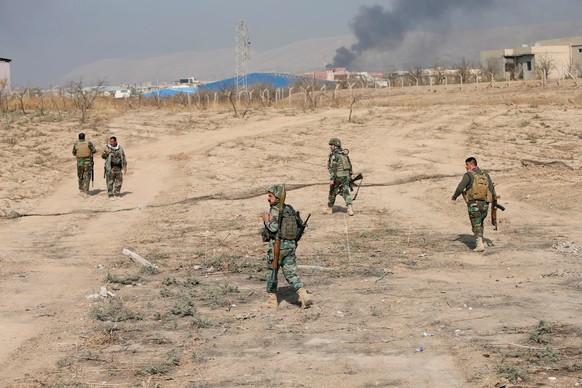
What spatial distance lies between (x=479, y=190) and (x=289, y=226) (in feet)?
16.0

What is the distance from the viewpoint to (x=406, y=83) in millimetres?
79688

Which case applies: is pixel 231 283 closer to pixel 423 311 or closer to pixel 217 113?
pixel 423 311

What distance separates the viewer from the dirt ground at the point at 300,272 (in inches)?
368

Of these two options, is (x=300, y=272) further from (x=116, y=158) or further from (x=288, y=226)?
(x=116, y=158)

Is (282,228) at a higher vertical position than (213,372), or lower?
higher

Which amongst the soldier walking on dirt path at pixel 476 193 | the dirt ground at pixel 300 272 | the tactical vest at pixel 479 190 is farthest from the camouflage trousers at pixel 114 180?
the tactical vest at pixel 479 190

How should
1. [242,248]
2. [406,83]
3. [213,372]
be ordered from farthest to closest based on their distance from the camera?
[406,83], [242,248], [213,372]

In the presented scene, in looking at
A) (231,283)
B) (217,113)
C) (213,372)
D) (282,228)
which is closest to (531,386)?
(213,372)

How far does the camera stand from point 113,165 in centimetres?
2231

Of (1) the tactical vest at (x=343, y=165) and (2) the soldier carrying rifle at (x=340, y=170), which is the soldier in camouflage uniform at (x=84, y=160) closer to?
(2) the soldier carrying rifle at (x=340, y=170)

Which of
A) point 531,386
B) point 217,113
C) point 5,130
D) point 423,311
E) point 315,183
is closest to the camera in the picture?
point 531,386

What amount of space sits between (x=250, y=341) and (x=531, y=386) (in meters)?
3.31

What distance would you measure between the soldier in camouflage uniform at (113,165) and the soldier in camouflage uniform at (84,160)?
58 cm

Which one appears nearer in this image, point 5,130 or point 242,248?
point 242,248
